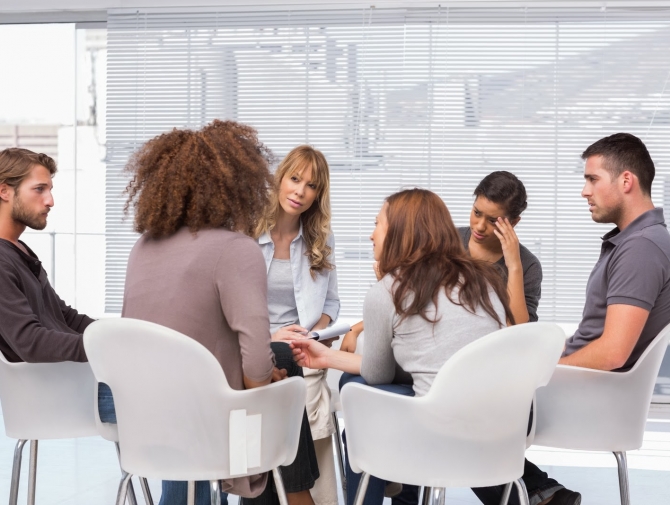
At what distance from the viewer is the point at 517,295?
9.11ft

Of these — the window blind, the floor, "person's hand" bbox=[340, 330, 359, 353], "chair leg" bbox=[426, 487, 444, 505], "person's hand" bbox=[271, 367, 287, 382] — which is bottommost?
the floor

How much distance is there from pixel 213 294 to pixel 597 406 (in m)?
1.20

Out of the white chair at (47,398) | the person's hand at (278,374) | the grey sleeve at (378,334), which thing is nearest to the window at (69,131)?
the white chair at (47,398)

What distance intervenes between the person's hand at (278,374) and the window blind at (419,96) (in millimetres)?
2820

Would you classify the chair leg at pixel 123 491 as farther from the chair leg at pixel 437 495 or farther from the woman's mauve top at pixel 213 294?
the chair leg at pixel 437 495

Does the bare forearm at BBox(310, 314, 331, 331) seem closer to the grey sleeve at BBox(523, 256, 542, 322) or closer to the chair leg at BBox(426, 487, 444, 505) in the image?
the grey sleeve at BBox(523, 256, 542, 322)

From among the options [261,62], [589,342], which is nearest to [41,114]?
[261,62]

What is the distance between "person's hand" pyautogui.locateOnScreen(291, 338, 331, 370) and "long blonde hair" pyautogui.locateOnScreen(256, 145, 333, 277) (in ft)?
2.42

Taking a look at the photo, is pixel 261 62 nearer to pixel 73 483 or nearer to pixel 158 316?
pixel 73 483

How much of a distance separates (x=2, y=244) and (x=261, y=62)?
2907mm

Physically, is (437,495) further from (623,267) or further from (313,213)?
(313,213)

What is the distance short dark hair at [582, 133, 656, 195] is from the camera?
2.47 m

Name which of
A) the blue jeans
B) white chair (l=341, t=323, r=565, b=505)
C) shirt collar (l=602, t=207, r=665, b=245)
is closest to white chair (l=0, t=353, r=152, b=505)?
the blue jeans

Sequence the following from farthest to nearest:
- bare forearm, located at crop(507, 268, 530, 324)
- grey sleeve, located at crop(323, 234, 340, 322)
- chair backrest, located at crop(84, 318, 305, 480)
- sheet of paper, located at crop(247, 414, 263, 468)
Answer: grey sleeve, located at crop(323, 234, 340, 322)
bare forearm, located at crop(507, 268, 530, 324)
sheet of paper, located at crop(247, 414, 263, 468)
chair backrest, located at crop(84, 318, 305, 480)
